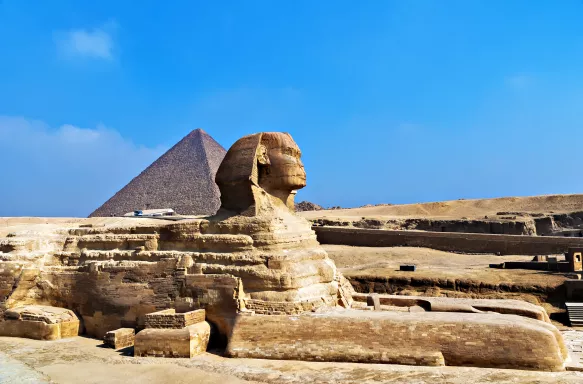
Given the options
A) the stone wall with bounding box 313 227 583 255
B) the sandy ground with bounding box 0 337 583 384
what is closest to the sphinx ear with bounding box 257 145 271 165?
the sandy ground with bounding box 0 337 583 384

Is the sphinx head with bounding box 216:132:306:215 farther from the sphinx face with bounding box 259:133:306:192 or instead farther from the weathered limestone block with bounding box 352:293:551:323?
the weathered limestone block with bounding box 352:293:551:323

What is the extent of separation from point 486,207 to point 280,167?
109 ft

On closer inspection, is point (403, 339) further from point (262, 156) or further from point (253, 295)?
point (262, 156)

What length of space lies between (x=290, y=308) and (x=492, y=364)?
321cm

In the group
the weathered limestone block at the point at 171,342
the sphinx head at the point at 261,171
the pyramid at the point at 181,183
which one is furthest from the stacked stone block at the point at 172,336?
the pyramid at the point at 181,183

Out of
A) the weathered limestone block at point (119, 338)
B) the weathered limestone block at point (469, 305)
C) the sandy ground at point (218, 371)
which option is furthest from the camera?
the weathered limestone block at point (119, 338)

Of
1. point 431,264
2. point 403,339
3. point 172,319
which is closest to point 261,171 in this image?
point 172,319

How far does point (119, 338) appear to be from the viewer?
9383 mm

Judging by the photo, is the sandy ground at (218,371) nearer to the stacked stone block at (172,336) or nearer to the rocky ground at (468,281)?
the stacked stone block at (172,336)

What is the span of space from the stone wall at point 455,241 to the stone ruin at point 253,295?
11.7 meters

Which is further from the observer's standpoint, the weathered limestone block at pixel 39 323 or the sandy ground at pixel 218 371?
the weathered limestone block at pixel 39 323

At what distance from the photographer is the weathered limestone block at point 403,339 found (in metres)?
7.05

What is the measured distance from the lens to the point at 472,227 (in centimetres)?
2812

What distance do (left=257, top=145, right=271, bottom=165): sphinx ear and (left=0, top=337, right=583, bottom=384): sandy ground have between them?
3.93 meters
